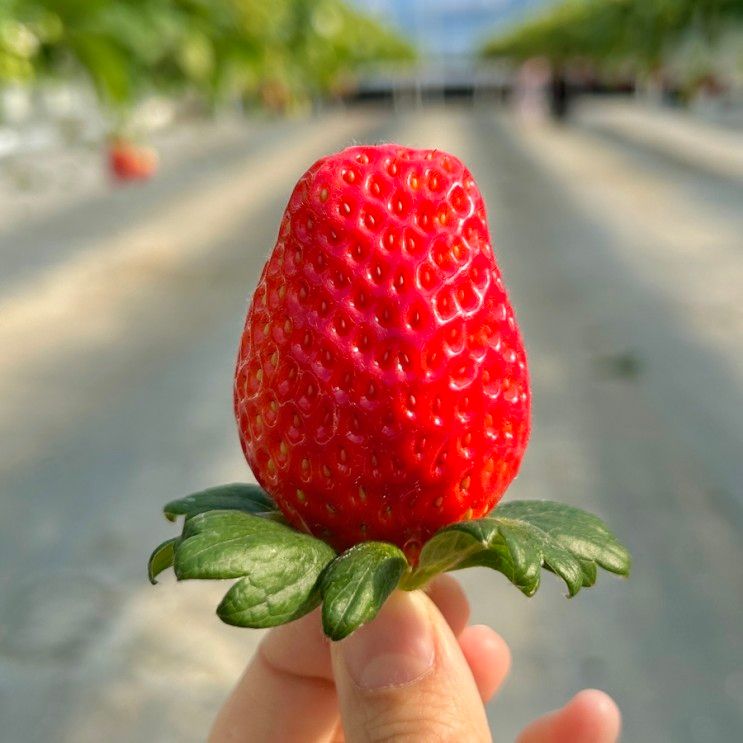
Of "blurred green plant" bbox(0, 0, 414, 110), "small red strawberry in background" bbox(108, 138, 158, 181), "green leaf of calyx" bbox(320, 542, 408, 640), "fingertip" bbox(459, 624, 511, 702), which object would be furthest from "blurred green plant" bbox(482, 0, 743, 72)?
"green leaf of calyx" bbox(320, 542, 408, 640)

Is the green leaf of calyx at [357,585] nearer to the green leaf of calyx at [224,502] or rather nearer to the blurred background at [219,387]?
the green leaf of calyx at [224,502]

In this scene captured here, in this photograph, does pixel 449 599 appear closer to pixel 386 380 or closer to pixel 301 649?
pixel 301 649

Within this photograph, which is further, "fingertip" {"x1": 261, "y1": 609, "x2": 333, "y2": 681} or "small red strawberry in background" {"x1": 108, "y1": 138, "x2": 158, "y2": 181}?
"small red strawberry in background" {"x1": 108, "y1": 138, "x2": 158, "y2": 181}

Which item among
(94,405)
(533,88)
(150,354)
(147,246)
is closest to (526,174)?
(147,246)

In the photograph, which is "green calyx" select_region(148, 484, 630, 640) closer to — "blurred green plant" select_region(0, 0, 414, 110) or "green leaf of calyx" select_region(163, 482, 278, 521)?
"green leaf of calyx" select_region(163, 482, 278, 521)

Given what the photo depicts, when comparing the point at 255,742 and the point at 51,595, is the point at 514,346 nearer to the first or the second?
the point at 255,742

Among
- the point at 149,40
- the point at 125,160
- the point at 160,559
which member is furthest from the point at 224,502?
the point at 125,160

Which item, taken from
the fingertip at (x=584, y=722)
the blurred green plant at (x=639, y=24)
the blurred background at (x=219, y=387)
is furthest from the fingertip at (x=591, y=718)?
the blurred green plant at (x=639, y=24)

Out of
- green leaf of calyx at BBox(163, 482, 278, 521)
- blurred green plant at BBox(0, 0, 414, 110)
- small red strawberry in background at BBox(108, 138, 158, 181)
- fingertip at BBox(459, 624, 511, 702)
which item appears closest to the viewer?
green leaf of calyx at BBox(163, 482, 278, 521)
